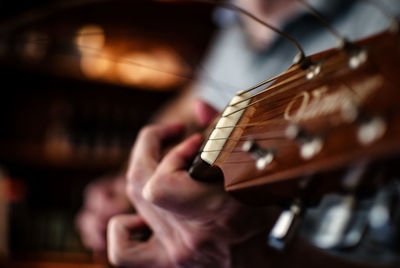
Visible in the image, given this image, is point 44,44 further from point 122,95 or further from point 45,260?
point 45,260

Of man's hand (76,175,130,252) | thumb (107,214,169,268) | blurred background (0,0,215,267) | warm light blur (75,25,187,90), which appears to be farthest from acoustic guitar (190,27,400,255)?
warm light blur (75,25,187,90)

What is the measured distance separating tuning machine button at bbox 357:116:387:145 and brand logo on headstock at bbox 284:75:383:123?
1 cm

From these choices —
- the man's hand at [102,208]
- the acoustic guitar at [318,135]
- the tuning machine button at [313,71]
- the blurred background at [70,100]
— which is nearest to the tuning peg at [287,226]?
A: the acoustic guitar at [318,135]

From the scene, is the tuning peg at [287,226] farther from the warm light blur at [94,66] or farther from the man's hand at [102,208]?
the warm light blur at [94,66]

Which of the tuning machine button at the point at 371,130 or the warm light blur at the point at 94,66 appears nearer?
the tuning machine button at the point at 371,130

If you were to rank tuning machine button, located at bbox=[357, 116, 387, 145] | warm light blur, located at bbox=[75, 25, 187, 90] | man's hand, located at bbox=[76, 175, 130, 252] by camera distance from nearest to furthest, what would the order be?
tuning machine button, located at bbox=[357, 116, 387, 145] → man's hand, located at bbox=[76, 175, 130, 252] → warm light blur, located at bbox=[75, 25, 187, 90]

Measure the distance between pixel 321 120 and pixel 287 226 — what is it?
124 millimetres

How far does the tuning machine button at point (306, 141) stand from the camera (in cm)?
28

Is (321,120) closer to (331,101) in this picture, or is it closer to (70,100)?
(331,101)

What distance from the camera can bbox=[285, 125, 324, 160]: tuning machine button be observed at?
0.91 ft

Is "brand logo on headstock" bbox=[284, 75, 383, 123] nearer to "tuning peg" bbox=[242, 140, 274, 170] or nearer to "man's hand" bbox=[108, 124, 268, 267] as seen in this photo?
"tuning peg" bbox=[242, 140, 274, 170]

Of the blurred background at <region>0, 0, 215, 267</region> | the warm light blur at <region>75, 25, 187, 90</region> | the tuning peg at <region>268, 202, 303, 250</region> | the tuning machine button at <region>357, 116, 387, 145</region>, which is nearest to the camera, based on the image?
the tuning machine button at <region>357, 116, 387, 145</region>

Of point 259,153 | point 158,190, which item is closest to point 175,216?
point 158,190

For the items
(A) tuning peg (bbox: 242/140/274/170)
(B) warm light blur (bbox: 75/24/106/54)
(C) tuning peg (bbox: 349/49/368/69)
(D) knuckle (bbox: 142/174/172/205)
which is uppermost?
(C) tuning peg (bbox: 349/49/368/69)
